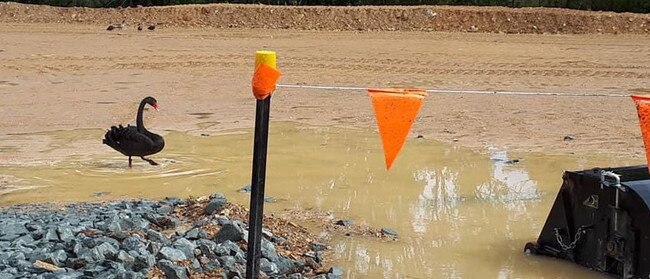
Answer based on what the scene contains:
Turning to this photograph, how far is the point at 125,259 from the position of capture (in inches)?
247

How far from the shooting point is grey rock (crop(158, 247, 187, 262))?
21.0ft

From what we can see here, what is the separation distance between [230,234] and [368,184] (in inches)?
128

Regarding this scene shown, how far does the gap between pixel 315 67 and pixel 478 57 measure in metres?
4.20

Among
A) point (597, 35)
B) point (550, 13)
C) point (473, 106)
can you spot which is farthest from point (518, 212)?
point (550, 13)

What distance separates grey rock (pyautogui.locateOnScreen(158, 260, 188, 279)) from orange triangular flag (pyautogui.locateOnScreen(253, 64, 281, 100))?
1795mm

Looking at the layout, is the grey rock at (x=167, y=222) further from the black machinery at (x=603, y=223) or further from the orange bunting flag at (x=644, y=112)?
the orange bunting flag at (x=644, y=112)

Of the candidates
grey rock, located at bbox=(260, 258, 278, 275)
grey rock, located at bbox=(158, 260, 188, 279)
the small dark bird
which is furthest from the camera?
the small dark bird

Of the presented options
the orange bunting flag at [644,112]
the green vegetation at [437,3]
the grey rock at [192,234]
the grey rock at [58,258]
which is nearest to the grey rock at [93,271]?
the grey rock at [58,258]

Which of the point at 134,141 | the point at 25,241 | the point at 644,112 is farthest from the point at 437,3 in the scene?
the point at 644,112

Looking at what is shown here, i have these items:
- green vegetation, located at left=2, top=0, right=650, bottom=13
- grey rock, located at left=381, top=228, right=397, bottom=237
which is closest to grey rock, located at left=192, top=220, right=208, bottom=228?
grey rock, located at left=381, top=228, right=397, bottom=237

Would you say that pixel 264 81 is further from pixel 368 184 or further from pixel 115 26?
pixel 115 26

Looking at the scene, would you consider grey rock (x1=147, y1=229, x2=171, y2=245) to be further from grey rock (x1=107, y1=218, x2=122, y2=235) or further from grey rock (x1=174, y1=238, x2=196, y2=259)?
grey rock (x1=107, y1=218, x2=122, y2=235)

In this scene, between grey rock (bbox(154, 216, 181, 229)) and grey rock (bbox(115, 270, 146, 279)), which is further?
grey rock (bbox(154, 216, 181, 229))

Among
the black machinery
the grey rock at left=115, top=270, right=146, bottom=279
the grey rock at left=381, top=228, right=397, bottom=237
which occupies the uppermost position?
the black machinery
